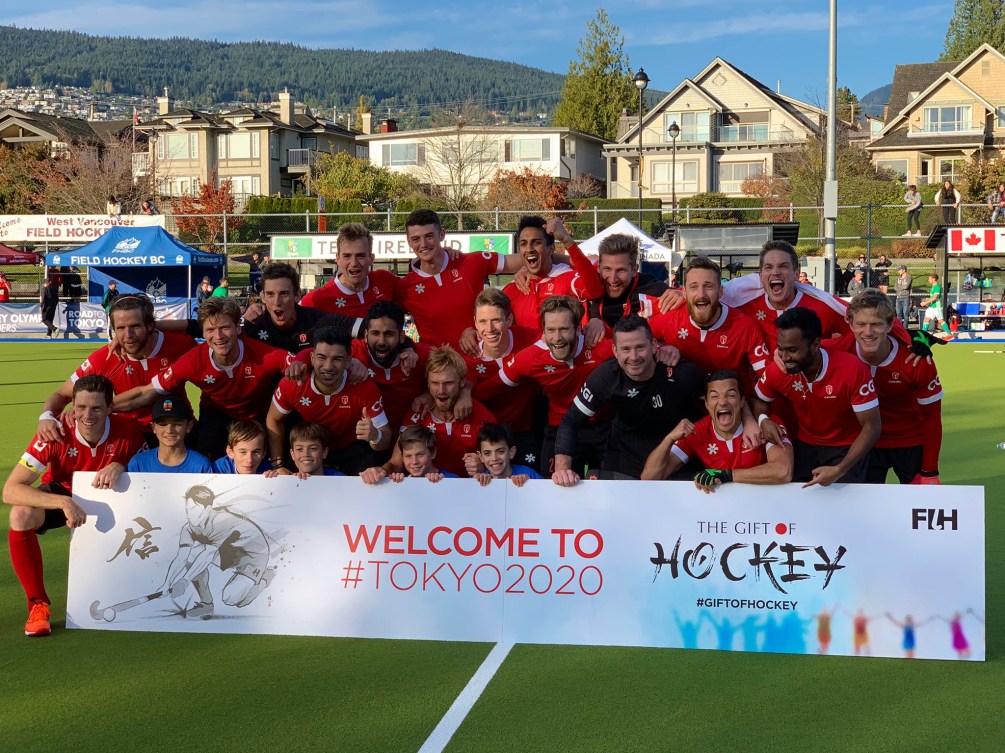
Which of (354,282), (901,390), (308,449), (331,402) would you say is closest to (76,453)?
(308,449)

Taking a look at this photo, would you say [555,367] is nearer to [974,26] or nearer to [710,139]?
[710,139]

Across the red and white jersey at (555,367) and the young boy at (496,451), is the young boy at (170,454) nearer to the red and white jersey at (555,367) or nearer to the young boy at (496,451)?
the young boy at (496,451)

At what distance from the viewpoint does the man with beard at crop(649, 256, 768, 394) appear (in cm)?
659

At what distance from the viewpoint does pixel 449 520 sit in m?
5.84

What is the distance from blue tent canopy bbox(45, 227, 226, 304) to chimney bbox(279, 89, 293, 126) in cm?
4471

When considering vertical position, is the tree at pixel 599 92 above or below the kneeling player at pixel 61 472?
above

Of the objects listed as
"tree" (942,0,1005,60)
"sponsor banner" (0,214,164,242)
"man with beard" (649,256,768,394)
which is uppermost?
"tree" (942,0,1005,60)

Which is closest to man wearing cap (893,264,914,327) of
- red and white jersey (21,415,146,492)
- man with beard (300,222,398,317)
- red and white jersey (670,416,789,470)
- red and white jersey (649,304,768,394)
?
man with beard (300,222,398,317)

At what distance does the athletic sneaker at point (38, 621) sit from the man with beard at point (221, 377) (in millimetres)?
1248

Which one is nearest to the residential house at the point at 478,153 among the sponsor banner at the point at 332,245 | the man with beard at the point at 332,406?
the sponsor banner at the point at 332,245

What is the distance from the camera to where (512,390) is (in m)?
7.21

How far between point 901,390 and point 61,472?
5048 millimetres

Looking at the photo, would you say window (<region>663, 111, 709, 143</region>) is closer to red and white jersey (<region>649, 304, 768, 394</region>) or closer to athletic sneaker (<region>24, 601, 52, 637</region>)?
red and white jersey (<region>649, 304, 768, 394</region>)

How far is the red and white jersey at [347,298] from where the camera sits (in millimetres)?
8016
